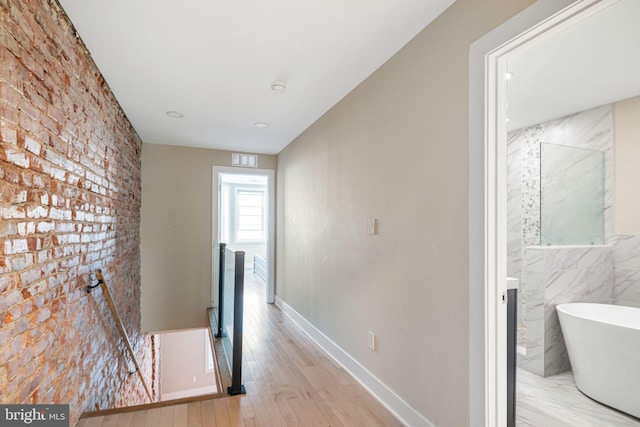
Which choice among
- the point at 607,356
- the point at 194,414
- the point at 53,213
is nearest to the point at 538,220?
the point at 607,356

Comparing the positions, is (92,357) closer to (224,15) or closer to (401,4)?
(224,15)

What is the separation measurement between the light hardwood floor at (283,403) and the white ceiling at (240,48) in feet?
8.14

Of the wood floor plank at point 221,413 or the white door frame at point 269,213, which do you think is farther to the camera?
→ the white door frame at point 269,213

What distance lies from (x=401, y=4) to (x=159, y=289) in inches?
180

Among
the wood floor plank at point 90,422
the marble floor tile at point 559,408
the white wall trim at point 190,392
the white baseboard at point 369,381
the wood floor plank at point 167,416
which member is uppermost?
the white baseboard at point 369,381

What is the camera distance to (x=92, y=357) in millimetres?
2305

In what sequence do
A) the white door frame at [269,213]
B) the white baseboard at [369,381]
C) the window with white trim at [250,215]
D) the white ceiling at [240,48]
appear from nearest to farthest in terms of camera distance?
the white ceiling at [240,48]
the white baseboard at [369,381]
the white door frame at [269,213]
the window with white trim at [250,215]

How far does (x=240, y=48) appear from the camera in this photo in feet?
6.88

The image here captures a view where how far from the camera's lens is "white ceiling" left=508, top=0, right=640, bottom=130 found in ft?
5.95

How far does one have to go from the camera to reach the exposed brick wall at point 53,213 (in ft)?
4.20

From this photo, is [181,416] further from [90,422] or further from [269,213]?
[269,213]

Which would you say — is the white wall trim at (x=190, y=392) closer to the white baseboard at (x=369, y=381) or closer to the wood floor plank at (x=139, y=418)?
the white baseboard at (x=369, y=381)

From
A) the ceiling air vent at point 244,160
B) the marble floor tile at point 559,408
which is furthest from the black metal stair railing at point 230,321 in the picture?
the marble floor tile at point 559,408

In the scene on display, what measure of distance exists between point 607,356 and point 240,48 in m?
3.50
